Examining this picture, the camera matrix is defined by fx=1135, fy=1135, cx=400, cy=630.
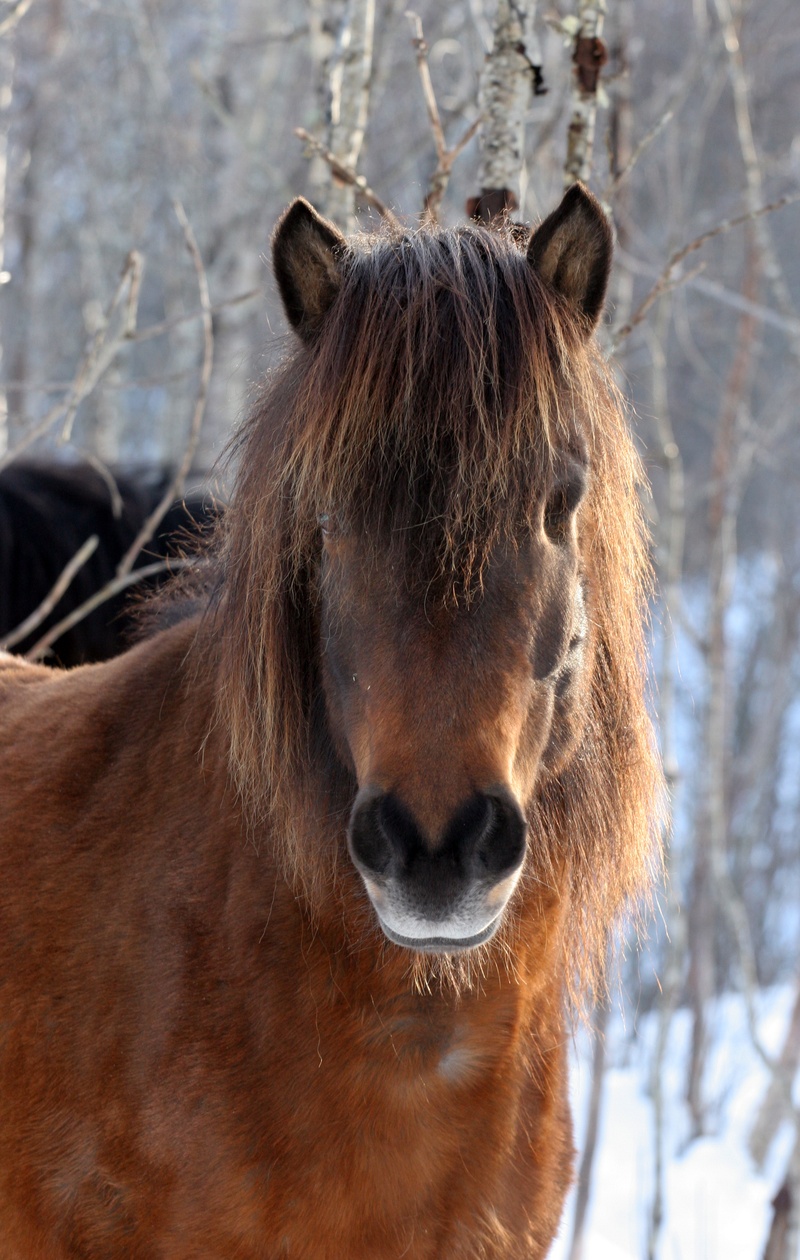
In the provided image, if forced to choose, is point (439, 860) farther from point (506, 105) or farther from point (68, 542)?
point (68, 542)

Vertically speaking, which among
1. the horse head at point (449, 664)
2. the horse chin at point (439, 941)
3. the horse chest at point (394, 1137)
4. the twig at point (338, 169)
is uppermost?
the twig at point (338, 169)

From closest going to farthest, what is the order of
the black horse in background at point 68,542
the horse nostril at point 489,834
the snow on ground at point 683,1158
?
the horse nostril at point 489,834 < the black horse in background at point 68,542 < the snow on ground at point 683,1158

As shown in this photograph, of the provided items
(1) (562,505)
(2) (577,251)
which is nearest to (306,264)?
(2) (577,251)

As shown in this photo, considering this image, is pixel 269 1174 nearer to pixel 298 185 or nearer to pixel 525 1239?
pixel 525 1239

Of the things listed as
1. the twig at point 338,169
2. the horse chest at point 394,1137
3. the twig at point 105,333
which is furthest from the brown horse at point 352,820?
the twig at point 105,333

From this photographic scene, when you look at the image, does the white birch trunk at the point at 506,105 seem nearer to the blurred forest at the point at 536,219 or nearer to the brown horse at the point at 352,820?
the blurred forest at the point at 536,219

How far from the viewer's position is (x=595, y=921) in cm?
206

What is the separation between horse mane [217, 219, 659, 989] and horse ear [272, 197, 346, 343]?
0.03m

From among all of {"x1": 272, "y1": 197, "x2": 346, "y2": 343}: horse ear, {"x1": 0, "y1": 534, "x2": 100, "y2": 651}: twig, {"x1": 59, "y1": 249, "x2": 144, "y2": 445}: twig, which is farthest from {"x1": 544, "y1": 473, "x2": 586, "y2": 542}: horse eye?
{"x1": 0, "y1": 534, "x2": 100, "y2": 651}: twig

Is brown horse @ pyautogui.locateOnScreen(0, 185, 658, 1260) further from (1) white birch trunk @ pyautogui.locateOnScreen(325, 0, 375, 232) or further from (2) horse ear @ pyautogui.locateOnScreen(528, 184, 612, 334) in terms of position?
(1) white birch trunk @ pyautogui.locateOnScreen(325, 0, 375, 232)

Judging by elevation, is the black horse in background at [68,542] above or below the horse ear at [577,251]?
below

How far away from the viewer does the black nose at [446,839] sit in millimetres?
1404

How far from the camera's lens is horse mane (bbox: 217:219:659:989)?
1.61 m

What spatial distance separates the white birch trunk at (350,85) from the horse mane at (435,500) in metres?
1.49
